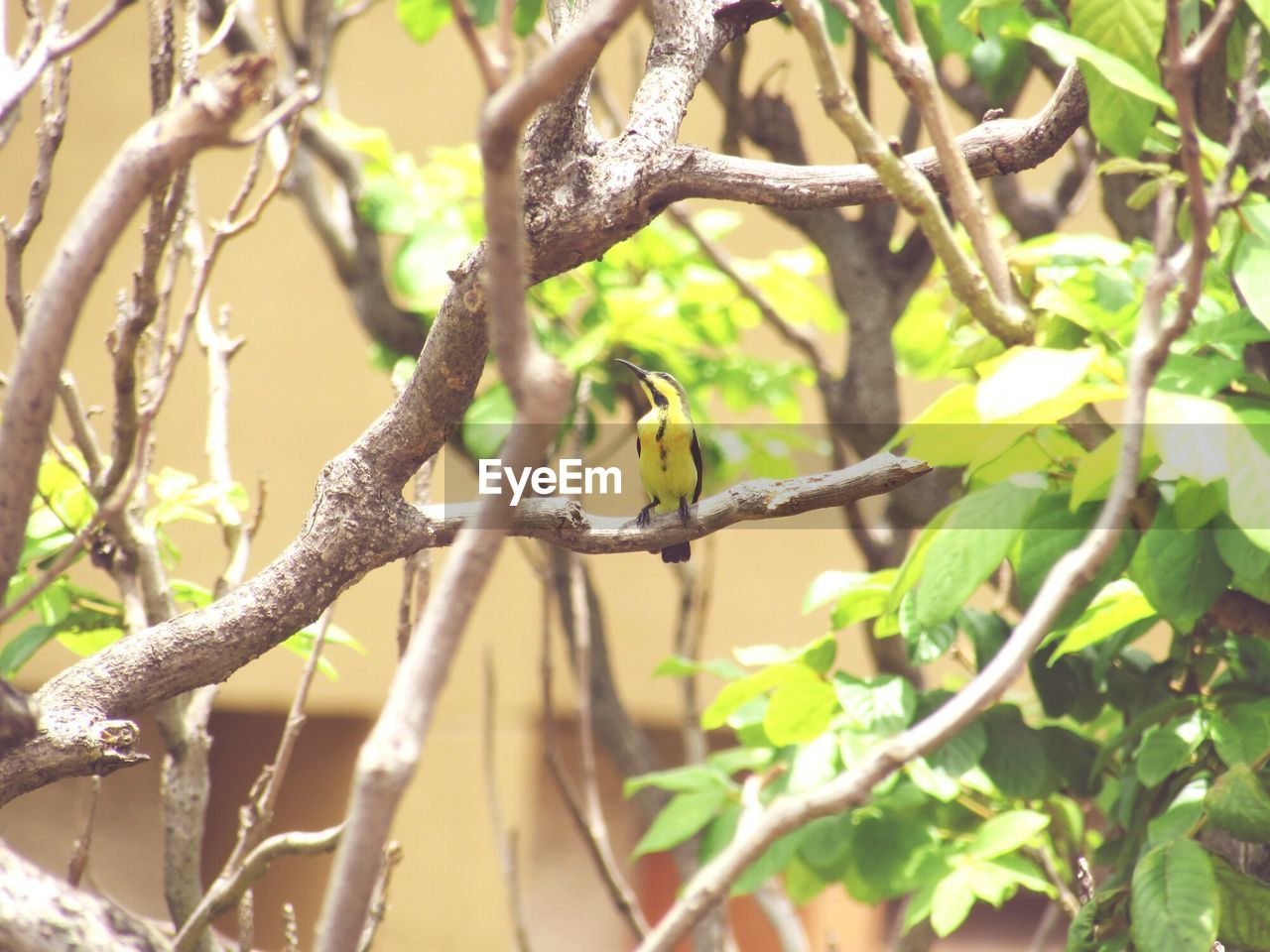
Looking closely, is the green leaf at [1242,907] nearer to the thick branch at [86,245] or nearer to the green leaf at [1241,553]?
the green leaf at [1241,553]

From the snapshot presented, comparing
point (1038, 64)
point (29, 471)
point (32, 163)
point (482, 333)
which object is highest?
point (32, 163)

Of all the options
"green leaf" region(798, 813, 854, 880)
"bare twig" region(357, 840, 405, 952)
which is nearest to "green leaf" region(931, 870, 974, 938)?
"green leaf" region(798, 813, 854, 880)

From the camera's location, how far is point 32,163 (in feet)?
8.80

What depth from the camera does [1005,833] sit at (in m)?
1.41

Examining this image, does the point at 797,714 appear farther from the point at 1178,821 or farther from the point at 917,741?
the point at 917,741

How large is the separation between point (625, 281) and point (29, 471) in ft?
6.05

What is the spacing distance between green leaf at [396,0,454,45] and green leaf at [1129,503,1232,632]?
146 centimetres

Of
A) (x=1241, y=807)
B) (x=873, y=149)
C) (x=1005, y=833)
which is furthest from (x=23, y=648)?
(x=1241, y=807)

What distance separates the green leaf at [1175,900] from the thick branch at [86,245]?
0.97 m

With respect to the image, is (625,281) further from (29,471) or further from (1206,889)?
(29,471)

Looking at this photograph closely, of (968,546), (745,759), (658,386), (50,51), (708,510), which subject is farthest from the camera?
(658,386)

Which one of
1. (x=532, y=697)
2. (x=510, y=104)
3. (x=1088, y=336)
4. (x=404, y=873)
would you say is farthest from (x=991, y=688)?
(x=404, y=873)

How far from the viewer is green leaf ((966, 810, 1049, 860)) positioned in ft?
4.51

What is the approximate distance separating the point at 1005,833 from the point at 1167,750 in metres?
0.24
